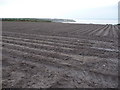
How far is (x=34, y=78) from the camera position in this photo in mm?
3494

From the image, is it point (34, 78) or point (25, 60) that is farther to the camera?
point (25, 60)

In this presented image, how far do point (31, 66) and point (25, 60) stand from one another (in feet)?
2.15

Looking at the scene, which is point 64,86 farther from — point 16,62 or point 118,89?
point 16,62

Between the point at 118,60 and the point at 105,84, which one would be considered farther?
the point at 118,60

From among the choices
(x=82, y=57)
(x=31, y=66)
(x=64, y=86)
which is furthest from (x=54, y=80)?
(x=82, y=57)

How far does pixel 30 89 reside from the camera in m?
3.00

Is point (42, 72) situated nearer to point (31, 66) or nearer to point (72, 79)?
point (31, 66)

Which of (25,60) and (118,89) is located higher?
(25,60)

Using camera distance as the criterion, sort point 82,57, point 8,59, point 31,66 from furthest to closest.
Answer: point 82,57 < point 8,59 < point 31,66

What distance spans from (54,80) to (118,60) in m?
2.83

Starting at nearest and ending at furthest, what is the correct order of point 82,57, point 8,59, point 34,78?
point 34,78, point 8,59, point 82,57

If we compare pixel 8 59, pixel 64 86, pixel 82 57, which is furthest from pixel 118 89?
pixel 8 59

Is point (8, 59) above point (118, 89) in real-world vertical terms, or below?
above

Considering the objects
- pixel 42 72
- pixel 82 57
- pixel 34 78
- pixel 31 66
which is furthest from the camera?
pixel 82 57
